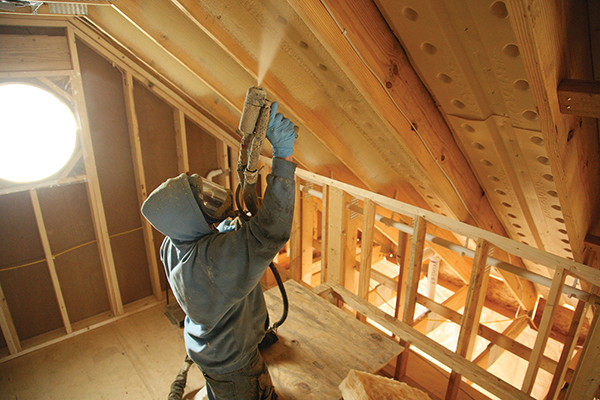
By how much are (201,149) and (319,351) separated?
7.69 feet

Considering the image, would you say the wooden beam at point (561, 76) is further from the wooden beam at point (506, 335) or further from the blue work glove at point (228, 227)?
the wooden beam at point (506, 335)

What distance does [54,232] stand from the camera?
2.92m

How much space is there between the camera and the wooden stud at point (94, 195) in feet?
8.45

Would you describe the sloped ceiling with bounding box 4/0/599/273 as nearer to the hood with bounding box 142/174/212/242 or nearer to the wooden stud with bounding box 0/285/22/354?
the hood with bounding box 142/174/212/242

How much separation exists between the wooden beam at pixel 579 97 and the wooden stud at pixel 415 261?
961mm

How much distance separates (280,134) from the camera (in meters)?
1.37

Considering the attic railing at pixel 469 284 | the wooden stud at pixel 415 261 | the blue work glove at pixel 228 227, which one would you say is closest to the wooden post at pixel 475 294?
→ the attic railing at pixel 469 284

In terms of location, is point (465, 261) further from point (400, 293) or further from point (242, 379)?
point (242, 379)

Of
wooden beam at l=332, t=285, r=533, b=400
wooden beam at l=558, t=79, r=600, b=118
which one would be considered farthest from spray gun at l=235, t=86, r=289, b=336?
wooden beam at l=332, t=285, r=533, b=400

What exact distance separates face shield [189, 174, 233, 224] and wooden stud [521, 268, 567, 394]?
1.45 m

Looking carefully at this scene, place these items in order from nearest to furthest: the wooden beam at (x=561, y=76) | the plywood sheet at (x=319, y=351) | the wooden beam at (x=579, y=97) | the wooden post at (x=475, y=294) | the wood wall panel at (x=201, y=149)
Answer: the wooden beam at (x=561, y=76)
the wooden beam at (x=579, y=97)
the plywood sheet at (x=319, y=351)
the wooden post at (x=475, y=294)
the wood wall panel at (x=201, y=149)

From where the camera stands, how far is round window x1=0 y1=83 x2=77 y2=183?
2.49 m

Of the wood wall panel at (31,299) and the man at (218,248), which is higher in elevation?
the man at (218,248)

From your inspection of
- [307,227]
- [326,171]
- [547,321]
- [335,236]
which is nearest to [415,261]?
[547,321]
